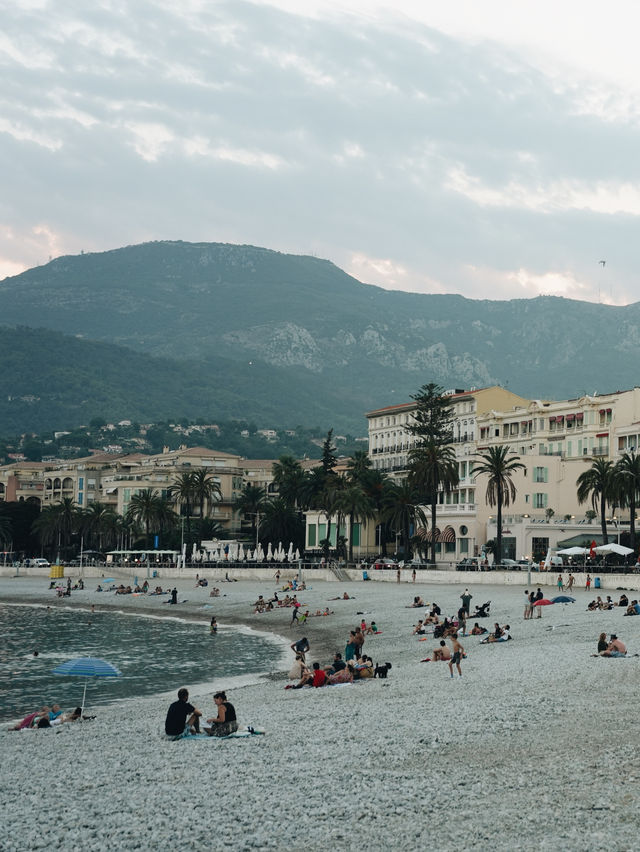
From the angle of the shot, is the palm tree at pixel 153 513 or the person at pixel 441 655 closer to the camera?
the person at pixel 441 655

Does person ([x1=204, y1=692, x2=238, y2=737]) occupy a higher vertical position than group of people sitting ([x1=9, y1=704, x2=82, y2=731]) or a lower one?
higher

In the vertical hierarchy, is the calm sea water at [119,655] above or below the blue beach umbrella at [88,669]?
below

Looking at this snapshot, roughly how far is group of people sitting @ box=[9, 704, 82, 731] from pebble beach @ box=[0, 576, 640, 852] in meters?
0.51

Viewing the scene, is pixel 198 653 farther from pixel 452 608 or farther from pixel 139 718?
pixel 139 718

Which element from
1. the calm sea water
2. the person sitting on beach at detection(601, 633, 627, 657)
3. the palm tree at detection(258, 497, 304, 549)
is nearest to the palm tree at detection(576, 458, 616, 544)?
the calm sea water

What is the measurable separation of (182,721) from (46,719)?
5.14 meters

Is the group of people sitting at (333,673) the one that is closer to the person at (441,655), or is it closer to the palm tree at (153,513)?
the person at (441,655)

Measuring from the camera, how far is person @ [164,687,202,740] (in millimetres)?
21391

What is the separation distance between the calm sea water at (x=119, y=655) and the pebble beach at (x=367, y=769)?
10.6 feet

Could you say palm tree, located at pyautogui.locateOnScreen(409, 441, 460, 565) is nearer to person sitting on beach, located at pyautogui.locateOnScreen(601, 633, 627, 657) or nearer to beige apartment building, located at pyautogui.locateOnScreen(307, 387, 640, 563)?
beige apartment building, located at pyautogui.locateOnScreen(307, 387, 640, 563)

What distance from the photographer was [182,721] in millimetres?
21469

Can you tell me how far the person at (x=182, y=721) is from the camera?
842 inches

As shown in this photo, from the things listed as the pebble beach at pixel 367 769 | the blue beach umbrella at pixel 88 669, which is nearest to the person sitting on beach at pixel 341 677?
the pebble beach at pixel 367 769

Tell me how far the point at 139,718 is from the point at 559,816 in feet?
46.3
